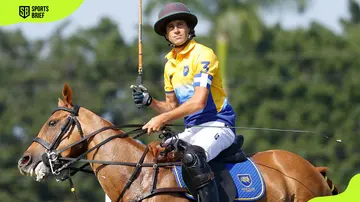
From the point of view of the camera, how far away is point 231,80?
167ft

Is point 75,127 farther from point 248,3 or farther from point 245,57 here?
point 245,57

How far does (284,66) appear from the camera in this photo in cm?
5116

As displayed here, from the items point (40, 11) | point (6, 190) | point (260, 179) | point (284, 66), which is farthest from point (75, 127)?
point (284, 66)

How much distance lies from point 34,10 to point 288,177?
5752mm

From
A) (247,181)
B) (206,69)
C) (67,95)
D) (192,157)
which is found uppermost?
(206,69)

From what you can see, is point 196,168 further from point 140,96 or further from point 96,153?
point 96,153

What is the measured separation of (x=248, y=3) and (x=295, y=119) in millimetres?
8018

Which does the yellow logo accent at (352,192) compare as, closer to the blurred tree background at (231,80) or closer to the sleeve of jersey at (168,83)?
the sleeve of jersey at (168,83)

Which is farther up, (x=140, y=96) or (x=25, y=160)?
(x=140, y=96)

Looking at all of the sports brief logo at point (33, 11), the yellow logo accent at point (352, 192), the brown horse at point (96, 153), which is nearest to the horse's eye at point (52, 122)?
the brown horse at point (96, 153)

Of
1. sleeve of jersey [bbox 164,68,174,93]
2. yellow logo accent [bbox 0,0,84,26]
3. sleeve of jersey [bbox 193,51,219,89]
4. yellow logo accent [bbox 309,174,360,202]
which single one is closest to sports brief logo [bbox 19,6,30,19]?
yellow logo accent [bbox 0,0,84,26]

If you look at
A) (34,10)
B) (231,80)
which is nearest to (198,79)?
(34,10)

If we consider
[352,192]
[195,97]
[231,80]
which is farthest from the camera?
[231,80]

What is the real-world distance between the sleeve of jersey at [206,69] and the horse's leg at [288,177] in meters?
1.59
